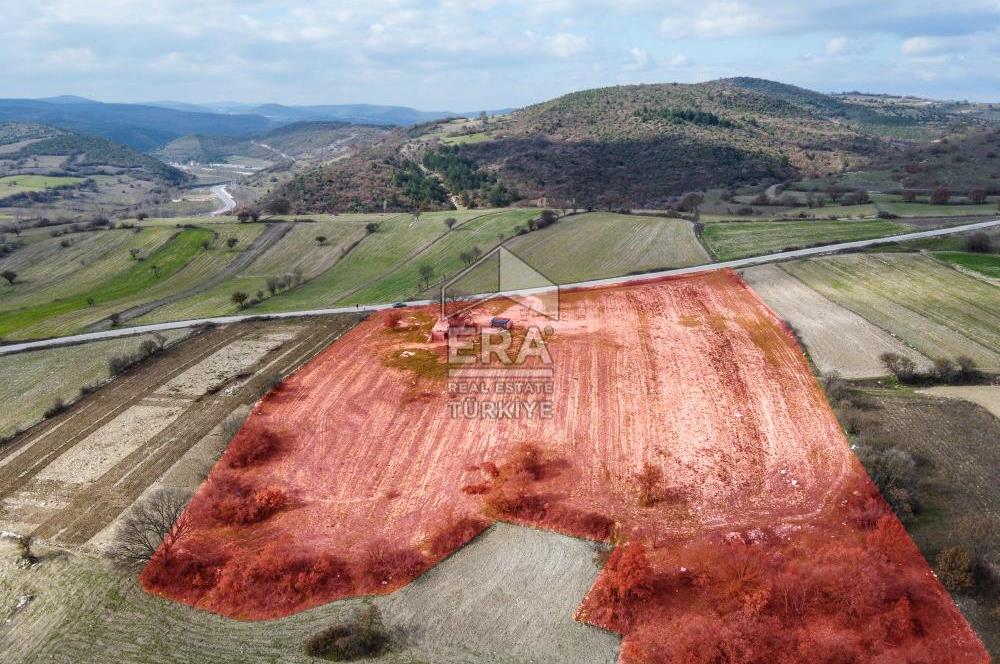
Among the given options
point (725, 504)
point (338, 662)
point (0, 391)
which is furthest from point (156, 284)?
point (725, 504)

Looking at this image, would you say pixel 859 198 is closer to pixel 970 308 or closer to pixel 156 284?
pixel 970 308

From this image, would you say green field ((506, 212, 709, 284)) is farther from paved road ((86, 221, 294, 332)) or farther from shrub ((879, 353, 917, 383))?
paved road ((86, 221, 294, 332))

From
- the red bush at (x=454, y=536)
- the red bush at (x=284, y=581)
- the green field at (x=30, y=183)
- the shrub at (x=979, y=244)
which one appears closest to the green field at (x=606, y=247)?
the shrub at (x=979, y=244)

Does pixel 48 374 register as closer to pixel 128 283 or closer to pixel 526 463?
pixel 128 283

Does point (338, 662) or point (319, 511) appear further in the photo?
point (319, 511)

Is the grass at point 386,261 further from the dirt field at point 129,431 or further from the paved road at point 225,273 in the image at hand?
the dirt field at point 129,431

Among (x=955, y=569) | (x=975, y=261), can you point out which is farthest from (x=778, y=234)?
(x=955, y=569)
